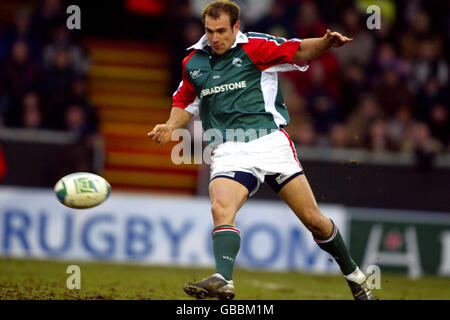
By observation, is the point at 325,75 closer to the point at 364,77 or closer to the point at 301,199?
the point at 364,77

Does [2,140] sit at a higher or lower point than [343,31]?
lower

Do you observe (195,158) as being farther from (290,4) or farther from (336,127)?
(290,4)

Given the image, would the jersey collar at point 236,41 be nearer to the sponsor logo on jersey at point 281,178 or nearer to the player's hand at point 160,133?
the player's hand at point 160,133

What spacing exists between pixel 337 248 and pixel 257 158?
1075 mm

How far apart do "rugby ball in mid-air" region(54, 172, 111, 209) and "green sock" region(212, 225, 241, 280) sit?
1.34 meters

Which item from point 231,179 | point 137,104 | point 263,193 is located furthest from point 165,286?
point 137,104

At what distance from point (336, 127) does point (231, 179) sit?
22.9ft

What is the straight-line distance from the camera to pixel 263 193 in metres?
12.7

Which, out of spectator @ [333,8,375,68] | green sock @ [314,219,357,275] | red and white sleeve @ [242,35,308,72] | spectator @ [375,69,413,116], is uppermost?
spectator @ [333,8,375,68]

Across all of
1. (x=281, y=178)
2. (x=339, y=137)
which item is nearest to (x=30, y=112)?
(x=339, y=137)

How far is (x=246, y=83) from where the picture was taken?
6570 millimetres

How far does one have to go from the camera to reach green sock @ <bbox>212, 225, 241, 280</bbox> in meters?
5.94

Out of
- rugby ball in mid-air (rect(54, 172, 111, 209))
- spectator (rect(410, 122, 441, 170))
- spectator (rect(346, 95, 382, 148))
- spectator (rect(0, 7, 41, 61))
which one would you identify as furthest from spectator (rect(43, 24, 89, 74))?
rugby ball in mid-air (rect(54, 172, 111, 209))

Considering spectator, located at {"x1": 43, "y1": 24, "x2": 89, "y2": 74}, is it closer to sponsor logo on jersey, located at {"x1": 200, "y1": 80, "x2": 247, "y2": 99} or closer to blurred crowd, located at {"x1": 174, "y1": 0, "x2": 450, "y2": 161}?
blurred crowd, located at {"x1": 174, "y1": 0, "x2": 450, "y2": 161}
